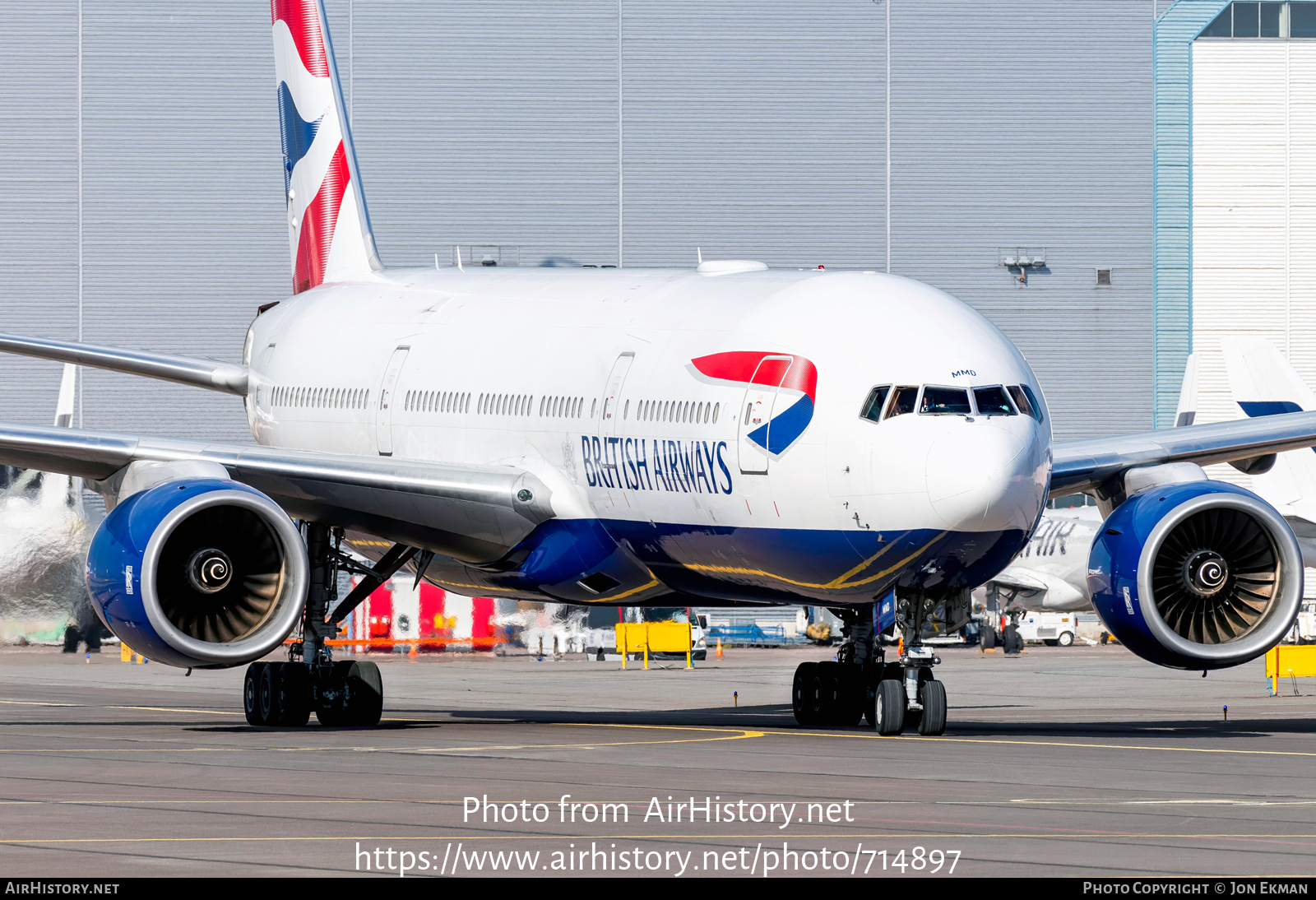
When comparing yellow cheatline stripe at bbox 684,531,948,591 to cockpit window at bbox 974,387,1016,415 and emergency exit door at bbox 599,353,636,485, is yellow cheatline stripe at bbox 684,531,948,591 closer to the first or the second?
cockpit window at bbox 974,387,1016,415

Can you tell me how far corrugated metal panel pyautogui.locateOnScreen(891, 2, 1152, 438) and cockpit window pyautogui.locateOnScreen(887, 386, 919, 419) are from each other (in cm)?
4035

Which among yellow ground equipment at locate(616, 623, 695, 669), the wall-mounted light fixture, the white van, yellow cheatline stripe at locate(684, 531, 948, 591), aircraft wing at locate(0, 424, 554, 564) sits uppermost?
the wall-mounted light fixture

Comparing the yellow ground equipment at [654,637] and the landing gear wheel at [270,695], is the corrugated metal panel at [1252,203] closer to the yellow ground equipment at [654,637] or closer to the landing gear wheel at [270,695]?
the yellow ground equipment at [654,637]

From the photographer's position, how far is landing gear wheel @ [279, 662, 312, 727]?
21844 millimetres

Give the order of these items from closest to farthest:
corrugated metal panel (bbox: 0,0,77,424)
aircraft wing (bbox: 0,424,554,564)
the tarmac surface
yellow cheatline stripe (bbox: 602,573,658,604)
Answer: the tarmac surface → aircraft wing (bbox: 0,424,554,564) → yellow cheatline stripe (bbox: 602,573,658,604) → corrugated metal panel (bbox: 0,0,77,424)

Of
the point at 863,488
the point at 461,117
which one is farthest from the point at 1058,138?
the point at 863,488

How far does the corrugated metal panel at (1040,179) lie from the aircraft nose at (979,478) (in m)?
40.7

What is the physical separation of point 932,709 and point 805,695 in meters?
3.56

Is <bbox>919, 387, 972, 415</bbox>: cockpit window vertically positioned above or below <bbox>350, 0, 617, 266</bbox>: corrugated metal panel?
below

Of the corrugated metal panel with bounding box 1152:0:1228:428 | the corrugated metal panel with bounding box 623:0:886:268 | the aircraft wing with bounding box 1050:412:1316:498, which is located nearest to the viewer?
the aircraft wing with bounding box 1050:412:1316:498

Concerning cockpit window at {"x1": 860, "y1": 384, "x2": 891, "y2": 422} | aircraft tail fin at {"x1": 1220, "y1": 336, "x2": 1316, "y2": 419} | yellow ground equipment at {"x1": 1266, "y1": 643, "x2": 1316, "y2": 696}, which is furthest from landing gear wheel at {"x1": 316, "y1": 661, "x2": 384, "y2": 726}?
aircraft tail fin at {"x1": 1220, "y1": 336, "x2": 1316, "y2": 419}

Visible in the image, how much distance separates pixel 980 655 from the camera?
5262 centimetres

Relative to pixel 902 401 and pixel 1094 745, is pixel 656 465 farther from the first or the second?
pixel 1094 745
